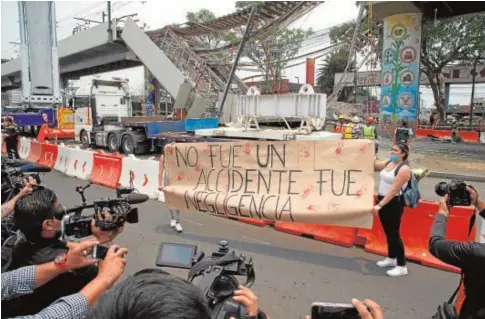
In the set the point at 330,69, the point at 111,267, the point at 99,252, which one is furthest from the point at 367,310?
the point at 330,69

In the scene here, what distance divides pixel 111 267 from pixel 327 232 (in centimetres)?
454

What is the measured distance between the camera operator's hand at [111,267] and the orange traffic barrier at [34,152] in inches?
538

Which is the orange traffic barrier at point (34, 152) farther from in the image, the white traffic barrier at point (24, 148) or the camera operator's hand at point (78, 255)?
the camera operator's hand at point (78, 255)

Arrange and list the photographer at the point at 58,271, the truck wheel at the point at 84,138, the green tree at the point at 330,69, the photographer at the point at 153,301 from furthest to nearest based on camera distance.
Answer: the green tree at the point at 330,69
the truck wheel at the point at 84,138
the photographer at the point at 58,271
the photographer at the point at 153,301

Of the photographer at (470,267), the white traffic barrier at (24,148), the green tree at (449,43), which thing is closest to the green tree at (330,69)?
the green tree at (449,43)

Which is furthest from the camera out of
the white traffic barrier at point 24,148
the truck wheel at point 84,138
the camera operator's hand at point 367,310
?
the truck wheel at point 84,138

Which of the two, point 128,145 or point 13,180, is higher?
point 13,180

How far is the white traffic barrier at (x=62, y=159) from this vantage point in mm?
11867

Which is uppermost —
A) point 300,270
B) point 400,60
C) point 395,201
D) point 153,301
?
point 400,60

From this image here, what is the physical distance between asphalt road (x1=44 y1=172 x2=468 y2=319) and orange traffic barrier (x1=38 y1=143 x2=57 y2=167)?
725 centimetres

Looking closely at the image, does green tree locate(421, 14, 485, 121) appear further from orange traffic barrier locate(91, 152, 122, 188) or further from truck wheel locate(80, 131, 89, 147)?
orange traffic barrier locate(91, 152, 122, 188)

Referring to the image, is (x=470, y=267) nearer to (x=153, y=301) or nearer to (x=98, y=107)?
(x=153, y=301)

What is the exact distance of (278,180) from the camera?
5266 mm

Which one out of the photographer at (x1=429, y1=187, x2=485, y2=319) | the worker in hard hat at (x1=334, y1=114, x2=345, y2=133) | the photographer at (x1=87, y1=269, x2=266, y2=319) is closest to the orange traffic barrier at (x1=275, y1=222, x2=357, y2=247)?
the photographer at (x1=429, y1=187, x2=485, y2=319)
